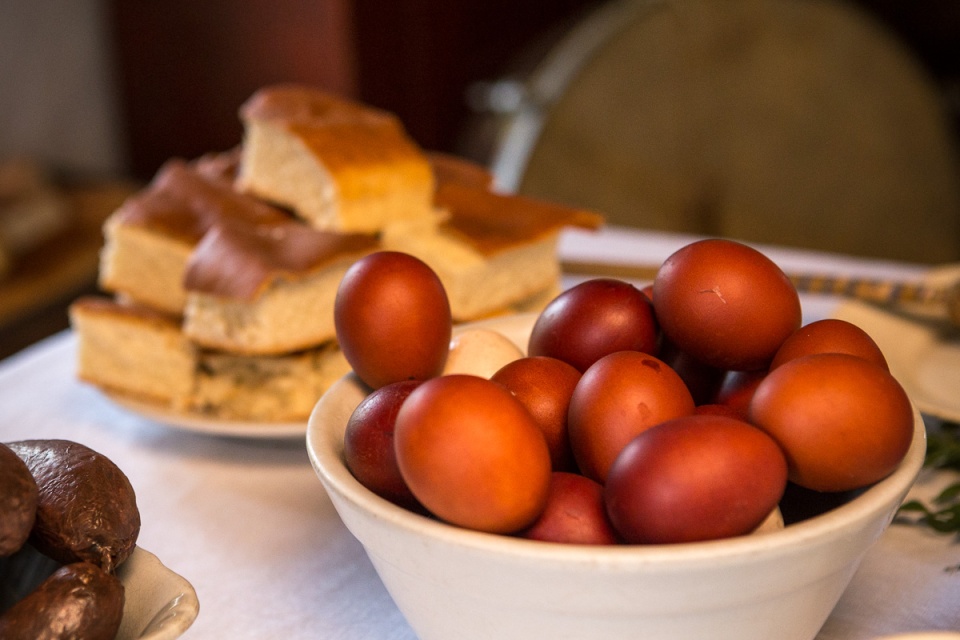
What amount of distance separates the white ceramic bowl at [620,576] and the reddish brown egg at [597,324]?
149 mm

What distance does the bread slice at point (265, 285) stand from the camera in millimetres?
733

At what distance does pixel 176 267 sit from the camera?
0.85 m

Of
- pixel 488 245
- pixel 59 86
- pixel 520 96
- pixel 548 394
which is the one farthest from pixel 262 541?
pixel 59 86

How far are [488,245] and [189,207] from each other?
0.29 m

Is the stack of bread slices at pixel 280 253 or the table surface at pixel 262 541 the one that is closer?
the table surface at pixel 262 541

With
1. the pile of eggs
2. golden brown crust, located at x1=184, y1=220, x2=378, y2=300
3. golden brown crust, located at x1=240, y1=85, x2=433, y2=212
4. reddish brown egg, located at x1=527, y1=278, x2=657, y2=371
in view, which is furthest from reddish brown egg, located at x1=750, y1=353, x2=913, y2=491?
golden brown crust, located at x1=240, y1=85, x2=433, y2=212

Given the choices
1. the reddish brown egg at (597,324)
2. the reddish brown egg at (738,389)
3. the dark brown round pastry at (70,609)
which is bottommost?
the dark brown round pastry at (70,609)

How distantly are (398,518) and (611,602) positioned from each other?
0.09 m

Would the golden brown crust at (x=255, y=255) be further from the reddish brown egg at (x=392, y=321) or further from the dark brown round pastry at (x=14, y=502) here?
the dark brown round pastry at (x=14, y=502)

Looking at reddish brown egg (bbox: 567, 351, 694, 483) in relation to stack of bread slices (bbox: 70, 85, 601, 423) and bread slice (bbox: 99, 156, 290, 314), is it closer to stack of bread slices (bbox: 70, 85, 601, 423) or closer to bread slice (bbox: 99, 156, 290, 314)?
stack of bread slices (bbox: 70, 85, 601, 423)

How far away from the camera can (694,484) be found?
0.36m

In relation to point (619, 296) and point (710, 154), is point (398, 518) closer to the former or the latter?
point (619, 296)

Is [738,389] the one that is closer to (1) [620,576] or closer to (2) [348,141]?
(1) [620,576]

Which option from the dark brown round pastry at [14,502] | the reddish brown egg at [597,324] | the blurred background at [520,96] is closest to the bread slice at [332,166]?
the reddish brown egg at [597,324]
